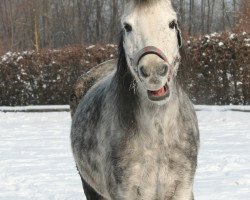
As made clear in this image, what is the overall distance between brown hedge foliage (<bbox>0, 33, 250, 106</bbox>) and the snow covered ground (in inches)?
107

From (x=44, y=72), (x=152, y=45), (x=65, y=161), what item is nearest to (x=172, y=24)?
(x=152, y=45)

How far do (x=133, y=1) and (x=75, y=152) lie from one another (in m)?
1.79

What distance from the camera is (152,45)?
115 inches

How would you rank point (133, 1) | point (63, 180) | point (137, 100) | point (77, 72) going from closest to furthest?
1. point (133, 1)
2. point (137, 100)
3. point (63, 180)
4. point (77, 72)

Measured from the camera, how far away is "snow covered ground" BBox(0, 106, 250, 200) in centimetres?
664

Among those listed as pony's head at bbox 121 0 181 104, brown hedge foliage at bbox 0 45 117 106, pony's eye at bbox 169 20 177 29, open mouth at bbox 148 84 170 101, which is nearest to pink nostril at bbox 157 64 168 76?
pony's head at bbox 121 0 181 104

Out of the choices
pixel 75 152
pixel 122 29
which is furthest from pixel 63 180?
pixel 122 29

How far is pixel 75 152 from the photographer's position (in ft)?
14.8

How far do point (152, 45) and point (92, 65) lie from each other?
56.5 ft

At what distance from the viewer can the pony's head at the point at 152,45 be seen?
9.28 ft

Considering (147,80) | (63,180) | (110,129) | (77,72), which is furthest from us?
(77,72)

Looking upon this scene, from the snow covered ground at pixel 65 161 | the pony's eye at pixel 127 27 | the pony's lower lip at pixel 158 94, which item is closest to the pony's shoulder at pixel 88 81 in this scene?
the snow covered ground at pixel 65 161

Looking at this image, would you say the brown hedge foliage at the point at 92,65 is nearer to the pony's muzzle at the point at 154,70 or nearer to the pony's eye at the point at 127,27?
the pony's eye at the point at 127,27

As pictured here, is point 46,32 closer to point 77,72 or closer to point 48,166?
point 77,72
